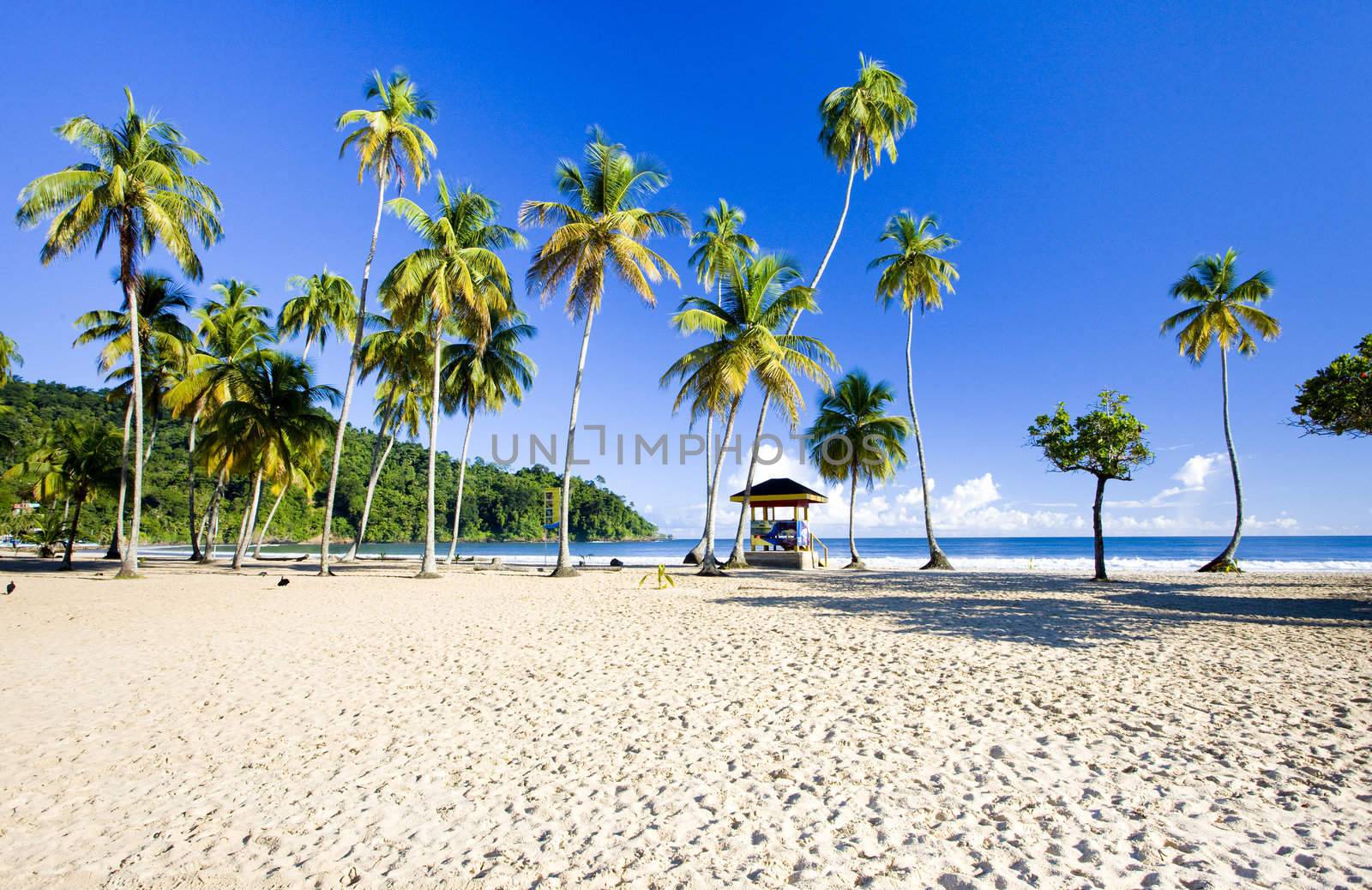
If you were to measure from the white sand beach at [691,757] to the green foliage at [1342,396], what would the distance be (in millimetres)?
4342

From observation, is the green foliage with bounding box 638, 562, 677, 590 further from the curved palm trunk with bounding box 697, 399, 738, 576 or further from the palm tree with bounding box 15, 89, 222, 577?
the palm tree with bounding box 15, 89, 222, 577

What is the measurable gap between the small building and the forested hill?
1898cm

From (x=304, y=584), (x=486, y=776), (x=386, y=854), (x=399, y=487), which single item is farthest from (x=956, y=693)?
(x=399, y=487)

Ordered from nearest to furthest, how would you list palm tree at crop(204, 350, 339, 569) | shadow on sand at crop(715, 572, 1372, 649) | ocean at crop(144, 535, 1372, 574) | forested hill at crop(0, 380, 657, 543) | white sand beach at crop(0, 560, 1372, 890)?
white sand beach at crop(0, 560, 1372, 890) < shadow on sand at crop(715, 572, 1372, 649) < palm tree at crop(204, 350, 339, 569) < ocean at crop(144, 535, 1372, 574) < forested hill at crop(0, 380, 657, 543)

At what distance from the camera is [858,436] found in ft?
87.4

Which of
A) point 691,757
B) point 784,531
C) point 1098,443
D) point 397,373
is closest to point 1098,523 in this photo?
point 1098,443

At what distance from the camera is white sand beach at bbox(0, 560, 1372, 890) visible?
2904mm

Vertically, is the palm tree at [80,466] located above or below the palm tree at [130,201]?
below

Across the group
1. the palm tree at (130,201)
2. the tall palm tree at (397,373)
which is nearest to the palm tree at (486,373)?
the tall palm tree at (397,373)

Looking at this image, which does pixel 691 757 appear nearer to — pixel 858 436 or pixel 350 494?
pixel 858 436

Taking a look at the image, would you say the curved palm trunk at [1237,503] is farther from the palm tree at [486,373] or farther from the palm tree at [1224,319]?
the palm tree at [486,373]

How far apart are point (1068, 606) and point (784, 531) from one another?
13892 mm

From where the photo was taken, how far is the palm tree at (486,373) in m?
24.9

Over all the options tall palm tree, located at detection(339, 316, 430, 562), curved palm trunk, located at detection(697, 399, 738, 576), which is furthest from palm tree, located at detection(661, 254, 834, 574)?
tall palm tree, located at detection(339, 316, 430, 562)
